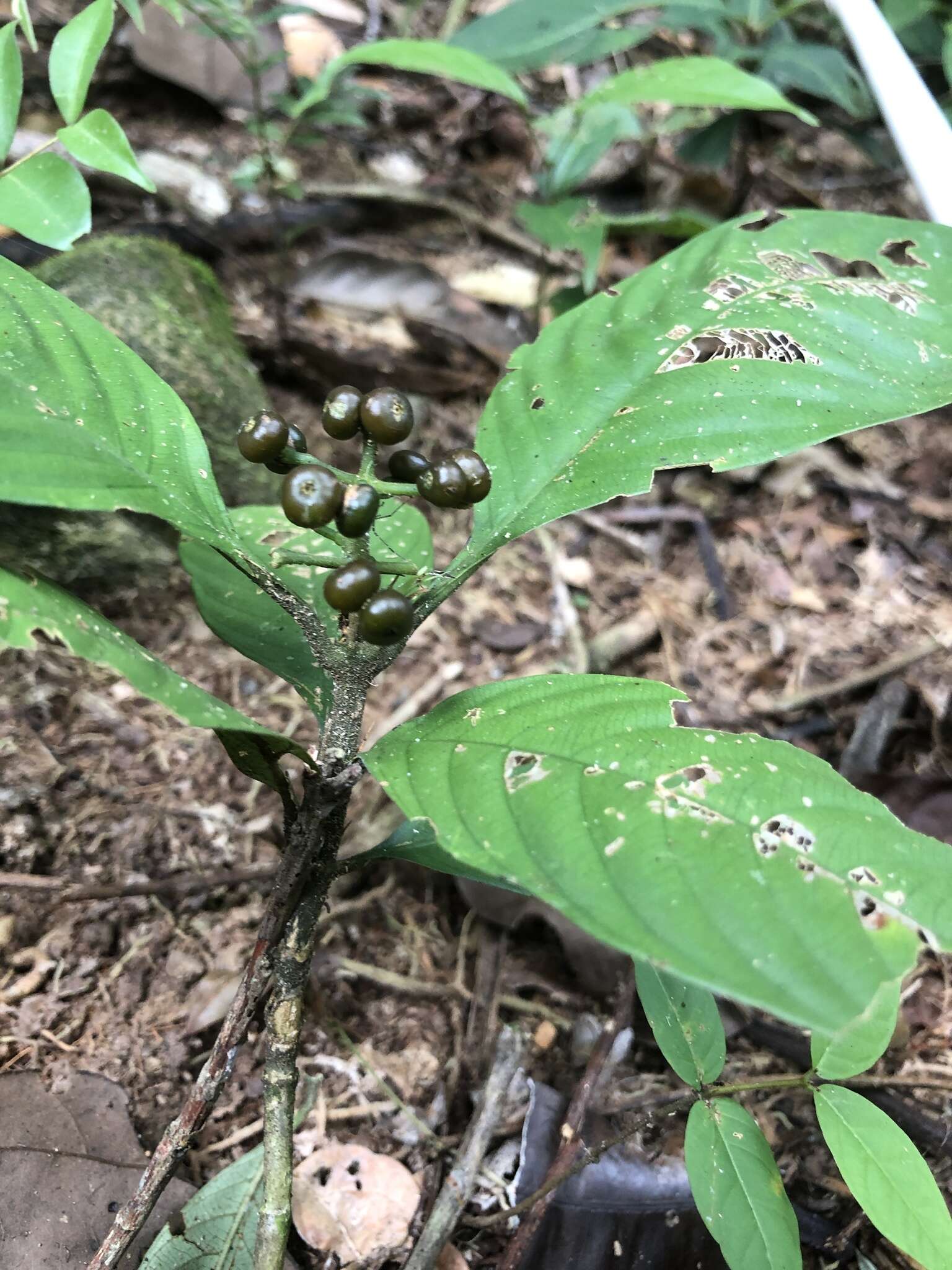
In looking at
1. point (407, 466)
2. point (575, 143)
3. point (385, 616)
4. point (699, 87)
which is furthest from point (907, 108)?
point (385, 616)

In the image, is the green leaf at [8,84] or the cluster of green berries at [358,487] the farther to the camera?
the green leaf at [8,84]

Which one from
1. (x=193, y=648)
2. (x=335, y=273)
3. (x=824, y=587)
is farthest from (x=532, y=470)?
(x=335, y=273)

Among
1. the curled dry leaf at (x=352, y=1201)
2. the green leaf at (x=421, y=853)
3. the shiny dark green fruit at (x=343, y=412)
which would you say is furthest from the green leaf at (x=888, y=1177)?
the shiny dark green fruit at (x=343, y=412)

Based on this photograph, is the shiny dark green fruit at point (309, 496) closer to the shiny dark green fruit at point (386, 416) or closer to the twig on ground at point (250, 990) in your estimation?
the shiny dark green fruit at point (386, 416)

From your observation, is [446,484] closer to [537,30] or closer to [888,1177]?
[888,1177]

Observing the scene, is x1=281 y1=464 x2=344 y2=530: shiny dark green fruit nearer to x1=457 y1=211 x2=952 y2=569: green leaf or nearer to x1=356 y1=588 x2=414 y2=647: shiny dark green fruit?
x1=356 y1=588 x2=414 y2=647: shiny dark green fruit

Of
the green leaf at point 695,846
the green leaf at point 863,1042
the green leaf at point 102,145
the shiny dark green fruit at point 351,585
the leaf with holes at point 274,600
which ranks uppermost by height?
the green leaf at point 102,145
